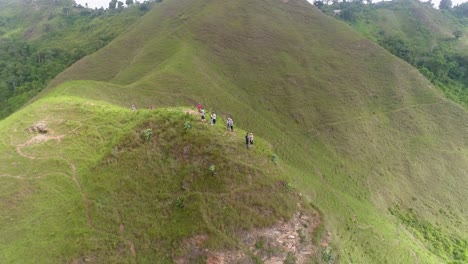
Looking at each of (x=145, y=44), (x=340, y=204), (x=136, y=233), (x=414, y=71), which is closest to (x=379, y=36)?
(x=414, y=71)

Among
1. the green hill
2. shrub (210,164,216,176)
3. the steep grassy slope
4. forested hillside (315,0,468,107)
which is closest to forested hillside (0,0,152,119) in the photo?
the green hill

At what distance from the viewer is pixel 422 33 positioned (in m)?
122

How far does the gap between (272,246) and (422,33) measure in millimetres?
134712

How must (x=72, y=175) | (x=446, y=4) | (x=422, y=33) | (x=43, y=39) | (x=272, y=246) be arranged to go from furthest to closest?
(x=446, y=4), (x=43, y=39), (x=422, y=33), (x=72, y=175), (x=272, y=246)

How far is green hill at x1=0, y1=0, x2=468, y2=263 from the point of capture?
21953 mm

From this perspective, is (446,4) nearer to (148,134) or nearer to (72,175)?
(148,134)

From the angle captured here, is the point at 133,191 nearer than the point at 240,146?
Yes

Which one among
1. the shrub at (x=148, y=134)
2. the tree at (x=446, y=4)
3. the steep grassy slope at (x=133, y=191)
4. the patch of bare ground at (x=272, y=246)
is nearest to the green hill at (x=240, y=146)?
the steep grassy slope at (x=133, y=191)

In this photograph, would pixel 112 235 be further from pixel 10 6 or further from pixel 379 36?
pixel 10 6

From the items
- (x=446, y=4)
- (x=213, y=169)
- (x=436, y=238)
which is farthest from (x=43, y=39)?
(x=446, y=4)

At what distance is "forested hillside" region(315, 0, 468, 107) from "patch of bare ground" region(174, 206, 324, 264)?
241 ft

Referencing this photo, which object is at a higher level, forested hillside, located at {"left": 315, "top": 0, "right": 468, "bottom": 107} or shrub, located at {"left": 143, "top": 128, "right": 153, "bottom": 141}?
forested hillside, located at {"left": 315, "top": 0, "right": 468, "bottom": 107}

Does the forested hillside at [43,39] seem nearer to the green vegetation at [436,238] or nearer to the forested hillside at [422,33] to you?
the green vegetation at [436,238]

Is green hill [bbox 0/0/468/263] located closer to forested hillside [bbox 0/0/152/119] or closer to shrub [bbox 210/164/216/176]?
shrub [bbox 210/164/216/176]
